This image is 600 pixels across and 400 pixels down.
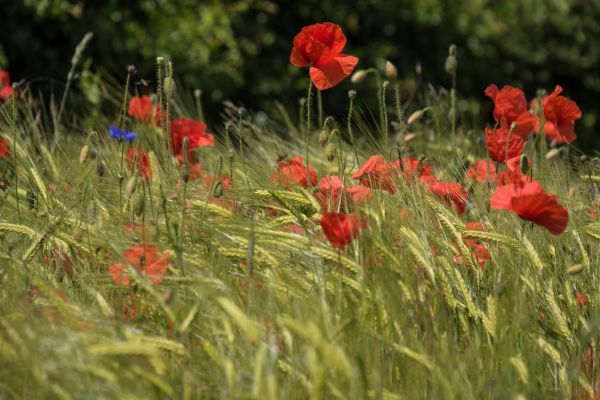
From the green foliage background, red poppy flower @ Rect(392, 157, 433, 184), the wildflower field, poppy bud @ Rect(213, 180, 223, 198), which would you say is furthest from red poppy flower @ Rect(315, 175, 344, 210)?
the green foliage background

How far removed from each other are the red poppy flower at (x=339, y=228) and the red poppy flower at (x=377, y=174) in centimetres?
34

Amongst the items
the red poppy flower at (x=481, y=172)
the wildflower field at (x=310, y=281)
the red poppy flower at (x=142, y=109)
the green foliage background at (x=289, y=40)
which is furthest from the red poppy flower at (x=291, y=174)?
the green foliage background at (x=289, y=40)

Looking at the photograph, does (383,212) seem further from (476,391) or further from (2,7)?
(2,7)

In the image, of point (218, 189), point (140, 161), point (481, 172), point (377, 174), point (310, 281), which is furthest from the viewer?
point (481, 172)

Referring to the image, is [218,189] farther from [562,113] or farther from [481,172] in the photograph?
[562,113]

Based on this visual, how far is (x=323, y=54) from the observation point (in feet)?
7.82

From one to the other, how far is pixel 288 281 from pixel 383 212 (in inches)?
13.2

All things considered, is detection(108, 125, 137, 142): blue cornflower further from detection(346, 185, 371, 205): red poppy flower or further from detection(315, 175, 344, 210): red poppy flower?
detection(346, 185, 371, 205): red poppy flower

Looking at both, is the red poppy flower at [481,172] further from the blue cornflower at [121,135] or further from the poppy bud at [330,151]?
the blue cornflower at [121,135]

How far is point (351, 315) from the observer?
1.85 meters

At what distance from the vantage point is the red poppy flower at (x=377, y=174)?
230cm

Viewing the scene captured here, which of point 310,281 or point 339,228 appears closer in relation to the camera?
point 339,228

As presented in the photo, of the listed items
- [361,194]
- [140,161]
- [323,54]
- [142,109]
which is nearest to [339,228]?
[361,194]

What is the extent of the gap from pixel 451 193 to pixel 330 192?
0.87 ft
